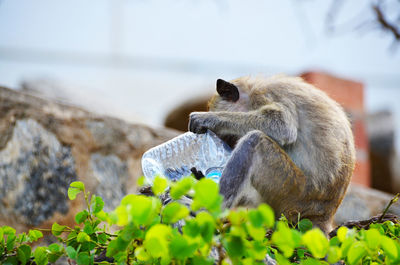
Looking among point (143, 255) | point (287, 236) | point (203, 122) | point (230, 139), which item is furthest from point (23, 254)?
point (230, 139)

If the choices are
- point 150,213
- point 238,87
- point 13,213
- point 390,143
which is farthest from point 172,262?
point 390,143

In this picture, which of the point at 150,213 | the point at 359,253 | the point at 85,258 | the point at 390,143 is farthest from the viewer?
the point at 390,143

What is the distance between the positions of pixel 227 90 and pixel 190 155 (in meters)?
0.61

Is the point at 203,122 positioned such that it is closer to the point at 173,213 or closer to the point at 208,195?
the point at 173,213

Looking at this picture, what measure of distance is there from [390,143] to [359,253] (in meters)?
9.22

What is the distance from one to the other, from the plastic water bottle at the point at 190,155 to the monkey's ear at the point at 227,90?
1.38 ft

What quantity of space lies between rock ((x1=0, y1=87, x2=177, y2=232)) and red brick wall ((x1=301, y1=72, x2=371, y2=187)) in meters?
3.39

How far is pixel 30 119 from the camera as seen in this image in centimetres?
419

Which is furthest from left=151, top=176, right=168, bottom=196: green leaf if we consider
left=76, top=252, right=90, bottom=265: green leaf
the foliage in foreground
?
left=76, top=252, right=90, bottom=265: green leaf

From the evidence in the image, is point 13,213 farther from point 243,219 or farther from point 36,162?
point 243,219

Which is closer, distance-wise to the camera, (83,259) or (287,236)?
(287,236)

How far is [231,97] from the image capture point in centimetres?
372

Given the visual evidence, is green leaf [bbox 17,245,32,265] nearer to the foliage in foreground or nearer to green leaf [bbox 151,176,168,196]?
the foliage in foreground

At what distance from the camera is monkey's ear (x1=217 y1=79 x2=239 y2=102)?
366 cm
